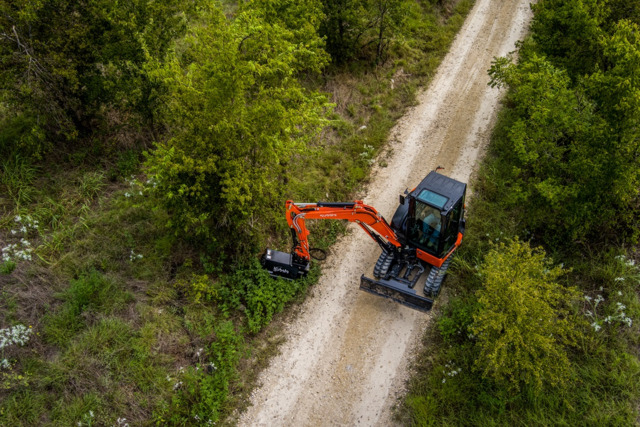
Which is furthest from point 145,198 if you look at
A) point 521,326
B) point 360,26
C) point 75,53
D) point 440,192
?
point 360,26

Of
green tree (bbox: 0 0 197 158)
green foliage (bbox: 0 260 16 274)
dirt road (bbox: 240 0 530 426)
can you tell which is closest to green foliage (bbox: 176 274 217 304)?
dirt road (bbox: 240 0 530 426)

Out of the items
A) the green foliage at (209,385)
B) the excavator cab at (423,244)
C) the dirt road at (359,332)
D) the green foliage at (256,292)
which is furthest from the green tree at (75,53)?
the excavator cab at (423,244)

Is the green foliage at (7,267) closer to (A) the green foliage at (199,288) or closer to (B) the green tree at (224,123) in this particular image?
(A) the green foliage at (199,288)

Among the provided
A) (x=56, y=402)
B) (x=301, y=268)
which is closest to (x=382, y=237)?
(x=301, y=268)

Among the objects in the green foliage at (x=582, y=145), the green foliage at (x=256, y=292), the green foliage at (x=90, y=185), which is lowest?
the green foliage at (x=256, y=292)

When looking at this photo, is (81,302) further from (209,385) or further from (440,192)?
(440,192)

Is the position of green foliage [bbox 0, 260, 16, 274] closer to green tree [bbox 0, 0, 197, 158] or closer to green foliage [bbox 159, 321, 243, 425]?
green tree [bbox 0, 0, 197, 158]
